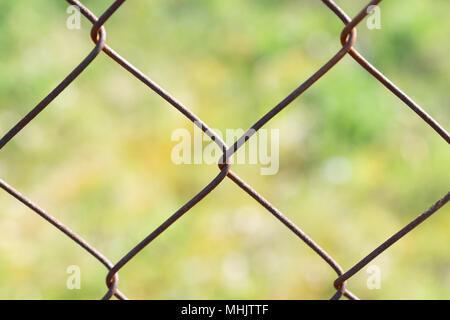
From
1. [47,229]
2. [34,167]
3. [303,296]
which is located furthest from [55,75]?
[303,296]

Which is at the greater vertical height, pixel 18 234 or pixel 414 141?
pixel 414 141

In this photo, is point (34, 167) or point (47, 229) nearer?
point (47, 229)

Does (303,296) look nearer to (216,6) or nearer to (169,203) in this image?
(169,203)

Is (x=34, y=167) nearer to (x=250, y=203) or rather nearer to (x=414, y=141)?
(x=250, y=203)

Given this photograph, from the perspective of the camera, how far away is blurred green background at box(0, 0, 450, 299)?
5.37 ft

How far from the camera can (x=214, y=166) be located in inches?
74.9

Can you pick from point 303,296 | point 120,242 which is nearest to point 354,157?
point 303,296

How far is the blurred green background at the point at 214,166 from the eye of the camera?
164 cm

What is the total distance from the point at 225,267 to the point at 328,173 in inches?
18.4
